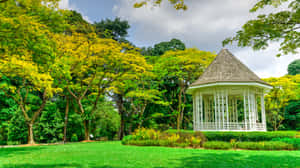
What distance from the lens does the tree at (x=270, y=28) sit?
19.1 feet

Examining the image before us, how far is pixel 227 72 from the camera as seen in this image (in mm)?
15039

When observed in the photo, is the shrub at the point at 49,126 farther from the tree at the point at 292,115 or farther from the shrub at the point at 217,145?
the tree at the point at 292,115

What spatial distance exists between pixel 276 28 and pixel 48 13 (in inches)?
325

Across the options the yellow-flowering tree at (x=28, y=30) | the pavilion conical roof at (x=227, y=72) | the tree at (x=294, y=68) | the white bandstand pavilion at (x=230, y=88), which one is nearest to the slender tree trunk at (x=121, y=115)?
the white bandstand pavilion at (x=230, y=88)

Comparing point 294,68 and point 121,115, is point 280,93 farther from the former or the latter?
point 294,68

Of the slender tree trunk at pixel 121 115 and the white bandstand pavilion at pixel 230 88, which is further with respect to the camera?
the slender tree trunk at pixel 121 115

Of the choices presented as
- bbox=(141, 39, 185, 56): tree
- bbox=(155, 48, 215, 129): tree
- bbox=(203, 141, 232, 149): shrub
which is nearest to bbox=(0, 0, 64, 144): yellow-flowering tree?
bbox=(203, 141, 232, 149): shrub

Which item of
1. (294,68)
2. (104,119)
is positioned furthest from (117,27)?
(294,68)

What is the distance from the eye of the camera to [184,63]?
22609 mm

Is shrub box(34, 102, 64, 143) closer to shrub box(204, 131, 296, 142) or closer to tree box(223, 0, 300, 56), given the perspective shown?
shrub box(204, 131, 296, 142)

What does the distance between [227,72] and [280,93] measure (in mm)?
11787

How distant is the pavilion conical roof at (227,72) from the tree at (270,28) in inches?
316

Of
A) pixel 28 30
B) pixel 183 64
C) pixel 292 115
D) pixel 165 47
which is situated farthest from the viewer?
pixel 165 47

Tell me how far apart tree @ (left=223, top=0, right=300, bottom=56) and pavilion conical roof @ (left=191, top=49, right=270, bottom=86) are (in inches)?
316
